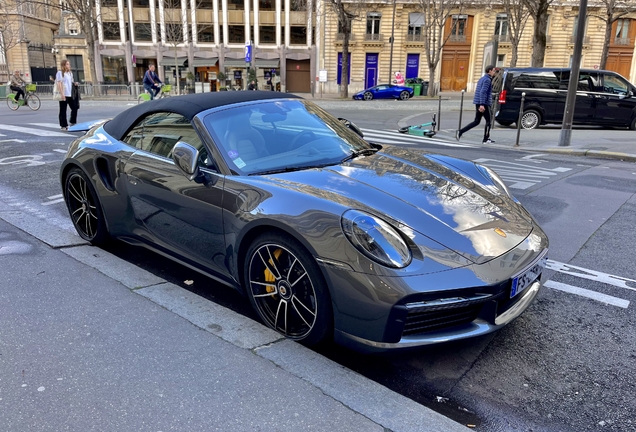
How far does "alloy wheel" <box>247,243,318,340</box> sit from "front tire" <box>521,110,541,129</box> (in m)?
14.3

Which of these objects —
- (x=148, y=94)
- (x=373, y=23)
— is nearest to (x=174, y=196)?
(x=148, y=94)

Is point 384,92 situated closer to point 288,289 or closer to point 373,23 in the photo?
point 373,23

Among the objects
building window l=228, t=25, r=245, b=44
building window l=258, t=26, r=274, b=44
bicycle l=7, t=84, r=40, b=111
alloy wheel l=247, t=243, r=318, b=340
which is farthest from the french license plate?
building window l=228, t=25, r=245, b=44

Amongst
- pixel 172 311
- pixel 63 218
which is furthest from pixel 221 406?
pixel 63 218

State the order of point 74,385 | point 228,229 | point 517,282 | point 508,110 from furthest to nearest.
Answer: point 508,110
point 228,229
point 517,282
point 74,385

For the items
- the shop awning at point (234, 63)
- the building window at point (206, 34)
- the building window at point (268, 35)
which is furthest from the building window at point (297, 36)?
the building window at point (206, 34)

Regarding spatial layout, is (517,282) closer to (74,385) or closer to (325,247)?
(325,247)

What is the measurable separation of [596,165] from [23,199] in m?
9.65

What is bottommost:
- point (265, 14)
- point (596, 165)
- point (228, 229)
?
point (596, 165)

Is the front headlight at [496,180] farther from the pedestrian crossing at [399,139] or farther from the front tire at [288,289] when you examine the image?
the pedestrian crossing at [399,139]

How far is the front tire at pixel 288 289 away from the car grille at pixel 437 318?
1.42 ft

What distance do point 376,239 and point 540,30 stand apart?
68.6ft

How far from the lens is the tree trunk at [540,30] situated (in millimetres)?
18656

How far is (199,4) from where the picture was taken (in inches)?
2052
